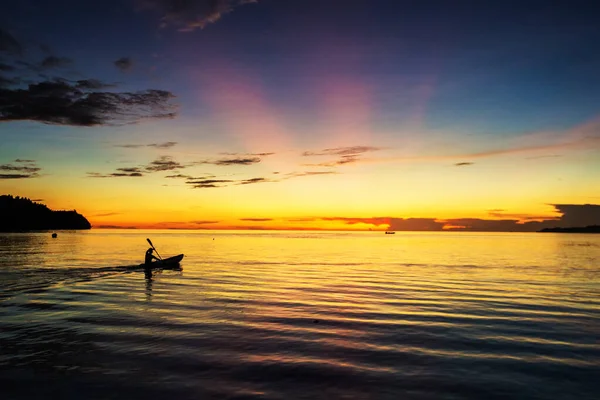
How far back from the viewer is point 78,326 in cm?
2205

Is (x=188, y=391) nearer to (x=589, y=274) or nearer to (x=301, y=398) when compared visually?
(x=301, y=398)

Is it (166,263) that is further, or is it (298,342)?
(166,263)

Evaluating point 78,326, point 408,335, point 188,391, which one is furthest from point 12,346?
point 408,335

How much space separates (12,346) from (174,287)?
19.6 m

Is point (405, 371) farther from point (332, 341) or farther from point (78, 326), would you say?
point (78, 326)

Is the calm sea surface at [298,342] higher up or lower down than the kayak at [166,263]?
lower down

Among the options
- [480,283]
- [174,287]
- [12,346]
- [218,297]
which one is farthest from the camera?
[480,283]

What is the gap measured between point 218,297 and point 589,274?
1721 inches

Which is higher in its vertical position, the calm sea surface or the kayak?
the kayak

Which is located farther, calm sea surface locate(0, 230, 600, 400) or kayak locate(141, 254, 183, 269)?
kayak locate(141, 254, 183, 269)

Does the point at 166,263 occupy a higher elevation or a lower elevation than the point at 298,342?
→ higher

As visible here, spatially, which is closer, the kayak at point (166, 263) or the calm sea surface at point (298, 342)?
the calm sea surface at point (298, 342)

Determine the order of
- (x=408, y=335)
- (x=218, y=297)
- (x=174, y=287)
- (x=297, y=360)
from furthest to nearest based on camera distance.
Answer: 1. (x=174, y=287)
2. (x=218, y=297)
3. (x=408, y=335)
4. (x=297, y=360)

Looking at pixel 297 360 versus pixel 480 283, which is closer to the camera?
pixel 297 360
